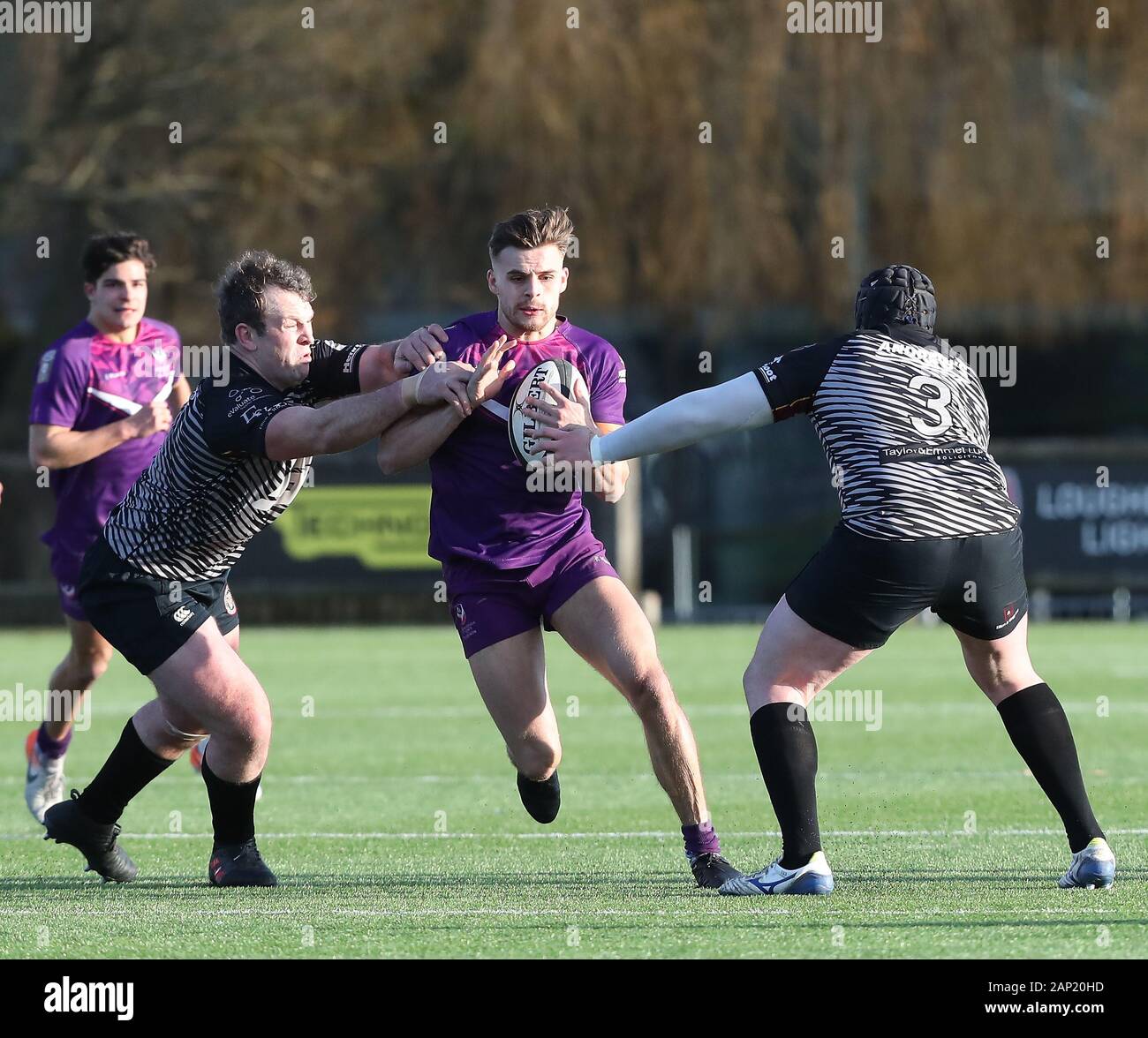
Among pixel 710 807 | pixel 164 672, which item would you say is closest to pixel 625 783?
pixel 710 807

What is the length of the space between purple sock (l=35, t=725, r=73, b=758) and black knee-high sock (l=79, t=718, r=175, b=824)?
1898mm

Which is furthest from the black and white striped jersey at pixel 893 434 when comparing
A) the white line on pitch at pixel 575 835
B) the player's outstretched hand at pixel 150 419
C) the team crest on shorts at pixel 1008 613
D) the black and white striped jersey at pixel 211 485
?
the player's outstretched hand at pixel 150 419

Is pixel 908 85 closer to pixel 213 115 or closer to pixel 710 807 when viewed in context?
pixel 213 115

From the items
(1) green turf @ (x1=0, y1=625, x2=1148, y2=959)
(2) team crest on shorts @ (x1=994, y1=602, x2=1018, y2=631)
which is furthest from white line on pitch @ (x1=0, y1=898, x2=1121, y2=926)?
(2) team crest on shorts @ (x1=994, y1=602, x2=1018, y2=631)

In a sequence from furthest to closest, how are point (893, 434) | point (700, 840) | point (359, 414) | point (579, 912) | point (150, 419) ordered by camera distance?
1. point (150, 419)
2. point (700, 840)
3. point (359, 414)
4. point (893, 434)
5. point (579, 912)

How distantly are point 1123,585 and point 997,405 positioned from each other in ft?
28.5

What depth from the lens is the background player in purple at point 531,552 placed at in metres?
6.71

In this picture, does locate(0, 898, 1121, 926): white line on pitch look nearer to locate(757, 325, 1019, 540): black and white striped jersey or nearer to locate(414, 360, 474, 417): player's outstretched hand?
locate(757, 325, 1019, 540): black and white striped jersey

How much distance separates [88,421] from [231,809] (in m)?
2.73

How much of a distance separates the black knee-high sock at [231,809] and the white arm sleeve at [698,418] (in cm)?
175

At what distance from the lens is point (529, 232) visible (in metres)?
6.73

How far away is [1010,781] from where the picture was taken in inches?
368

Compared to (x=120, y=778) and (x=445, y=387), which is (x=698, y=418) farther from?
(x=120, y=778)

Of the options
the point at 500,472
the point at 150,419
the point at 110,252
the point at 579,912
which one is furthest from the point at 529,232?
the point at 110,252
